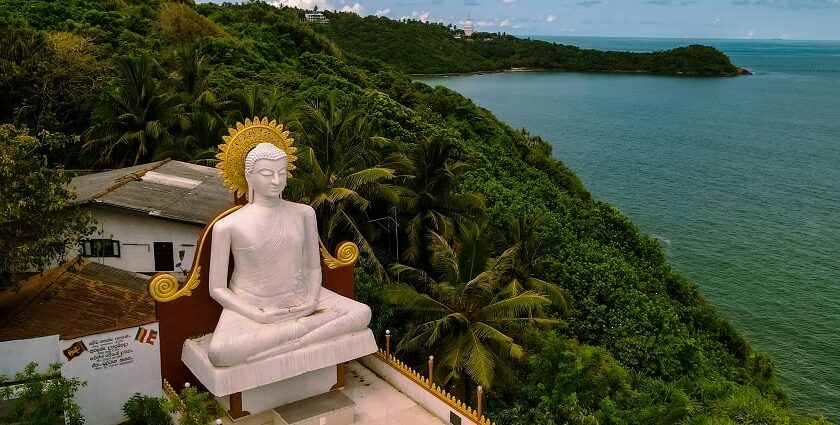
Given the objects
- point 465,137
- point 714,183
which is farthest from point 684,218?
point 465,137

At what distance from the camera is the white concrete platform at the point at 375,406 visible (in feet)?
37.1

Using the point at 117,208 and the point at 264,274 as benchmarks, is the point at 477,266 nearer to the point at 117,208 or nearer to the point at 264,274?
the point at 264,274

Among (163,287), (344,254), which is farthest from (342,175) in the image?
(163,287)

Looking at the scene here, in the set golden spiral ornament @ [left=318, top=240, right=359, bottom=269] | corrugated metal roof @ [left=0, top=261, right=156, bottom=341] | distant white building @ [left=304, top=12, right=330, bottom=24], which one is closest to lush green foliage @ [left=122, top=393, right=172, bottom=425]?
corrugated metal roof @ [left=0, top=261, right=156, bottom=341]

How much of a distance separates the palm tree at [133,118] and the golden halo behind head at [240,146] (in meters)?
14.9

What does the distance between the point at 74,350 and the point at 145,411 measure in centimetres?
148

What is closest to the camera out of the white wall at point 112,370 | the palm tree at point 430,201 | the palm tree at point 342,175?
the white wall at point 112,370

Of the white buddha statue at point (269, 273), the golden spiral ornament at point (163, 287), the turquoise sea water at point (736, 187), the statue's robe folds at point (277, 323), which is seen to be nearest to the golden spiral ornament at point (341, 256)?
the statue's robe folds at point (277, 323)

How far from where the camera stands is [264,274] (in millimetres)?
11055

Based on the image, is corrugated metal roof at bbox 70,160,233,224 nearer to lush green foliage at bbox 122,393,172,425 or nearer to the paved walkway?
lush green foliage at bbox 122,393,172,425

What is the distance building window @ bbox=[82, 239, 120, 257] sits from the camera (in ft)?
55.8

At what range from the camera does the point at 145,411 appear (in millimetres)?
10961

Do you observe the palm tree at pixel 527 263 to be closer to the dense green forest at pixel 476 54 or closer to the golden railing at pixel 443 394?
the golden railing at pixel 443 394

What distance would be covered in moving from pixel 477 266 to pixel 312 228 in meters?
5.81
